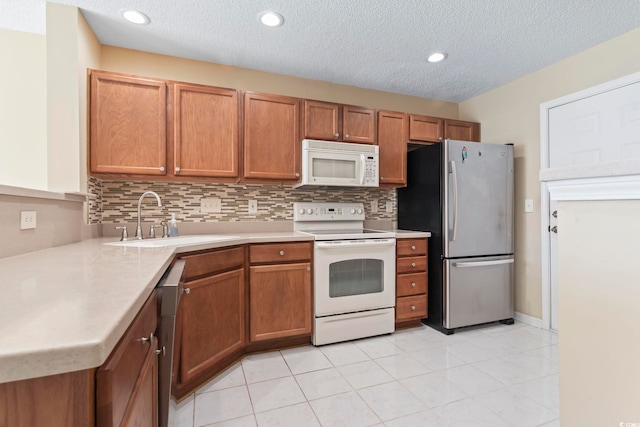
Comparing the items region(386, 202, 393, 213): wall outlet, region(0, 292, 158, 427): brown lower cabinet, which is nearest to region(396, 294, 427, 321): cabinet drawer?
region(386, 202, 393, 213): wall outlet

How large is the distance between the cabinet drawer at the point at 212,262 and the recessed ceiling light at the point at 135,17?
1.64m

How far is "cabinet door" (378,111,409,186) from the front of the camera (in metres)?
2.90

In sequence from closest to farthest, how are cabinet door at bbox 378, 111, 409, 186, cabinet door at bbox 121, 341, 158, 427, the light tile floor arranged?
cabinet door at bbox 121, 341, 158, 427, the light tile floor, cabinet door at bbox 378, 111, 409, 186

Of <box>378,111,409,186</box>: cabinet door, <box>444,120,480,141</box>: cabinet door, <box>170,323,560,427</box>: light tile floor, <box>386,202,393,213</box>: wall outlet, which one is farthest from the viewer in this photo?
<box>386,202,393,213</box>: wall outlet

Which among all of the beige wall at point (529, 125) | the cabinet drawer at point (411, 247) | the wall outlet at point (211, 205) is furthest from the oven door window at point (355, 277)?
the beige wall at point (529, 125)

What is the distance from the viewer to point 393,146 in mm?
2941

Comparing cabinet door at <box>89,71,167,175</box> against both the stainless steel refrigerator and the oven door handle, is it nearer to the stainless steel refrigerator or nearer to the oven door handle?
the oven door handle

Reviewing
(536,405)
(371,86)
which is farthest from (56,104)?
(536,405)

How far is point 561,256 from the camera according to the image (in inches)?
34.1

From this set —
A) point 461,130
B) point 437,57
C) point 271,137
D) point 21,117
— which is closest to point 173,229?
point 271,137

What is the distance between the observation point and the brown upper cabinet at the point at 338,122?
104 inches

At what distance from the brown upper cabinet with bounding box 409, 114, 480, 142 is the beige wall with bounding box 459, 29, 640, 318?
0.71 ft

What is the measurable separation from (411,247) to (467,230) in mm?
506

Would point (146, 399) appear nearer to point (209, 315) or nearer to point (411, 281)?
point (209, 315)
